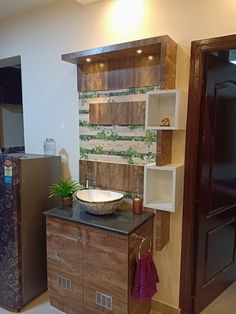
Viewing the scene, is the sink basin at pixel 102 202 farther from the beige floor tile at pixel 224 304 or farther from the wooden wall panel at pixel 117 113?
the beige floor tile at pixel 224 304

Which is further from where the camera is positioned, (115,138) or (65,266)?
(115,138)

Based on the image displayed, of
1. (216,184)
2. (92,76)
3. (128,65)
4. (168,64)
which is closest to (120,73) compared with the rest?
(128,65)

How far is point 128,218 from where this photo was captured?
1.91m

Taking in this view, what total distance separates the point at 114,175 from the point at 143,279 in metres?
0.85

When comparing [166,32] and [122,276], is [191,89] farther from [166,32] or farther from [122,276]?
[122,276]

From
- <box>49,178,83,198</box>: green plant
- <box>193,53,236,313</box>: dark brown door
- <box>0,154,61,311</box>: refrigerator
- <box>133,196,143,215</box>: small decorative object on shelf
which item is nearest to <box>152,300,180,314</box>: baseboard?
<box>193,53,236,313</box>: dark brown door

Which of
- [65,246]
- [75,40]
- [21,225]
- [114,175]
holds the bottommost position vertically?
[65,246]

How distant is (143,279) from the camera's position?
170cm

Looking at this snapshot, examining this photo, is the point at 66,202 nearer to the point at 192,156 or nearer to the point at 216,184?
the point at 192,156

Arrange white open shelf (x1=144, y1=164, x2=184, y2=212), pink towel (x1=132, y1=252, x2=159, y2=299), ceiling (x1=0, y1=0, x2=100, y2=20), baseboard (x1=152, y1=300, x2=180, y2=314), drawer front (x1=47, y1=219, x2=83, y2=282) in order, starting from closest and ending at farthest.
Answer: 1. pink towel (x1=132, y1=252, x2=159, y2=299)
2. white open shelf (x1=144, y1=164, x2=184, y2=212)
3. drawer front (x1=47, y1=219, x2=83, y2=282)
4. baseboard (x1=152, y1=300, x2=180, y2=314)
5. ceiling (x1=0, y1=0, x2=100, y2=20)

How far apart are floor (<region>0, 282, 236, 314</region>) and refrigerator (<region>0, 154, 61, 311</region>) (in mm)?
59

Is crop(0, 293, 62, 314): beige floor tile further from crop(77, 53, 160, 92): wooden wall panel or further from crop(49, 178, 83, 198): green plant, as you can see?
crop(77, 53, 160, 92): wooden wall panel

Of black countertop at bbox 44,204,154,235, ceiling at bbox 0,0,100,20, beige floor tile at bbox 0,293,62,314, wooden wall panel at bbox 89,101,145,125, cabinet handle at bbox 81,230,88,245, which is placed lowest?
beige floor tile at bbox 0,293,62,314

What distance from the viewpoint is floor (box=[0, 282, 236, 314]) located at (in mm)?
2140
